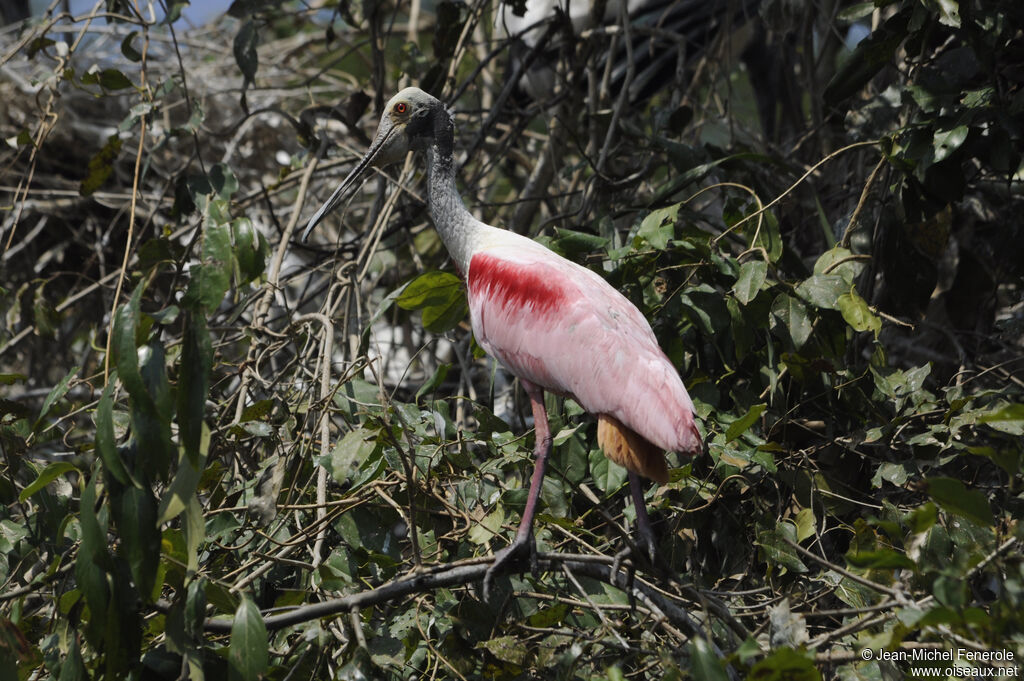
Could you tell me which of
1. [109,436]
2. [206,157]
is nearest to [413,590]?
[109,436]

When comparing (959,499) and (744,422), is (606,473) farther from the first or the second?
(959,499)

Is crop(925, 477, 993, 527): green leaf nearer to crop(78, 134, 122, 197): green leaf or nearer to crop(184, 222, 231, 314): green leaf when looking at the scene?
crop(184, 222, 231, 314): green leaf

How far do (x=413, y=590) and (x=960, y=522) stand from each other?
1.57 metres

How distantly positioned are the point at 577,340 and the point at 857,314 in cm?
89

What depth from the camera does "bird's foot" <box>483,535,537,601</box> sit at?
254cm

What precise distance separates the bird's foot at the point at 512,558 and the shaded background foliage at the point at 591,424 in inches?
2.8

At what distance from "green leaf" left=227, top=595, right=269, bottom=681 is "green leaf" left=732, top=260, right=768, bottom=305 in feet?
5.97

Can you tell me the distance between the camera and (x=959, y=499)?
73.4 inches

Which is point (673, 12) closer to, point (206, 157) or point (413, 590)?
point (206, 157)

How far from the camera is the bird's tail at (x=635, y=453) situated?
2.73 m

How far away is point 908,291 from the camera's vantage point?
11.7 feet

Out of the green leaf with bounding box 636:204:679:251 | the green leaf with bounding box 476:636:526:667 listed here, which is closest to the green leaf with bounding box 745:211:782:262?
the green leaf with bounding box 636:204:679:251

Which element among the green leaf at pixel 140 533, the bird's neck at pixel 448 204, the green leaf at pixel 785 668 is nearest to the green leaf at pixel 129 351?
the green leaf at pixel 140 533

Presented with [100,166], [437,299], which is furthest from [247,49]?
[437,299]
